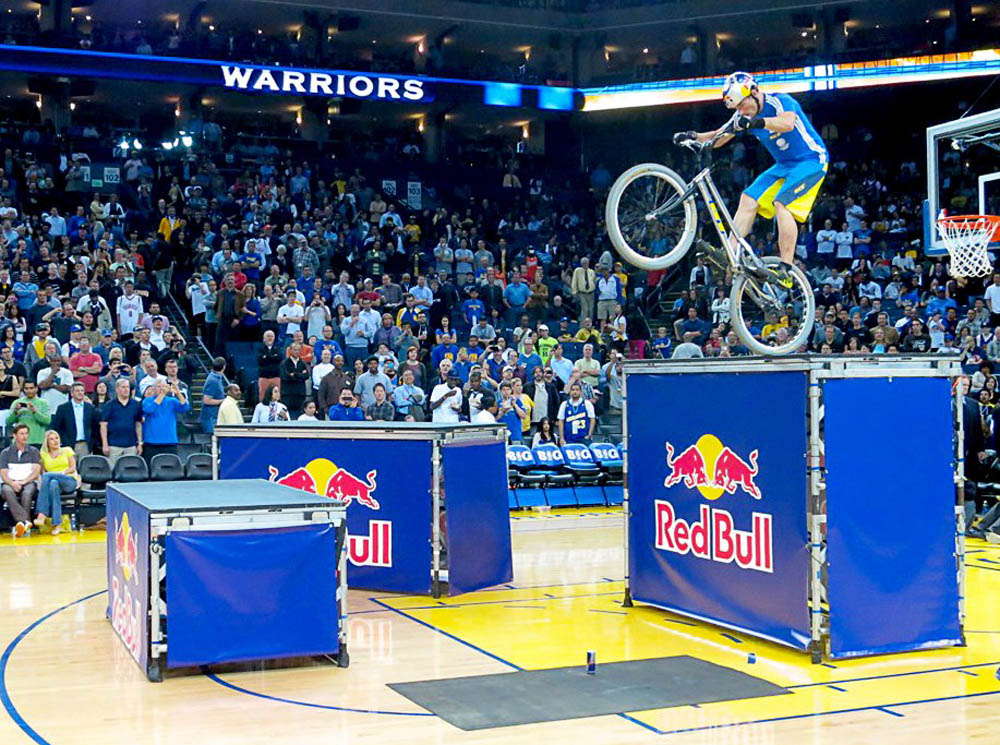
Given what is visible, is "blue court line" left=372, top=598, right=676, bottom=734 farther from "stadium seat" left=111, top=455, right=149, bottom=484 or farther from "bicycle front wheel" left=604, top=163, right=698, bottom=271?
"stadium seat" left=111, top=455, right=149, bottom=484

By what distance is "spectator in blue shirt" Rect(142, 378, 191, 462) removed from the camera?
17.7 metres

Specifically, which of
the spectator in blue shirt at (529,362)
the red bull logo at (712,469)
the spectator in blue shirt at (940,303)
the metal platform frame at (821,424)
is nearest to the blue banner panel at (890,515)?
the metal platform frame at (821,424)

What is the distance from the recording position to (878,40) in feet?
122

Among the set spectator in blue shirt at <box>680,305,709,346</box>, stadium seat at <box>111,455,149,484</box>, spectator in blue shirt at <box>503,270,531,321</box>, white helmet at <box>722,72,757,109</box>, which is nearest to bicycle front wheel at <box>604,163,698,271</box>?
white helmet at <box>722,72,757,109</box>

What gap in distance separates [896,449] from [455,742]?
4.53m

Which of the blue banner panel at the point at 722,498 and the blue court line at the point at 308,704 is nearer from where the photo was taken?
the blue court line at the point at 308,704

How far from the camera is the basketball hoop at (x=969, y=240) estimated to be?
1334 centimetres

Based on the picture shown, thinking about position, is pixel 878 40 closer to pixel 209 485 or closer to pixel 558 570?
pixel 558 570

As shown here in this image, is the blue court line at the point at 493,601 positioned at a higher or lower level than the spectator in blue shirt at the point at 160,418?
lower

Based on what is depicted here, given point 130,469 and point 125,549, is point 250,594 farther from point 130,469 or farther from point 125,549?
point 130,469

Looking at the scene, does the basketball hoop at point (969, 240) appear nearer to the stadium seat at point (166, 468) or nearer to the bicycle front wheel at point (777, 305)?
the bicycle front wheel at point (777, 305)

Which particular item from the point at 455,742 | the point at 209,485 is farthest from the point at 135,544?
the point at 455,742

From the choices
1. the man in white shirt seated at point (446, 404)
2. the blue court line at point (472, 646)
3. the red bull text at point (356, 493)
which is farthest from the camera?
the man in white shirt seated at point (446, 404)

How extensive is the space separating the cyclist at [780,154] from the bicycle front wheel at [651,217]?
41cm
